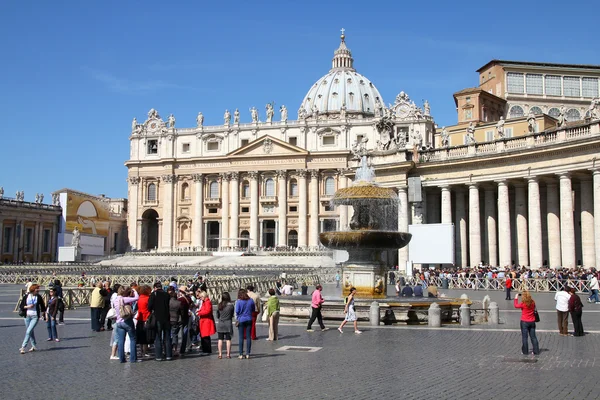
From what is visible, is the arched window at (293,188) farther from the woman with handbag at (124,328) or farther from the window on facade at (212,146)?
the woman with handbag at (124,328)

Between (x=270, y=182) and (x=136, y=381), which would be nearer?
(x=136, y=381)

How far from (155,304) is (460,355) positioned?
233 inches

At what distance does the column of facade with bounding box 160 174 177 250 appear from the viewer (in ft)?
315

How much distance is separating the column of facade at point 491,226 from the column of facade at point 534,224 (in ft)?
11.4

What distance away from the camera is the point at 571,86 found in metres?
67.1

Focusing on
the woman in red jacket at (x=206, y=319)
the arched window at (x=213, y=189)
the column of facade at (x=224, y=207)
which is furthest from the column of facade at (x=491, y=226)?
the arched window at (x=213, y=189)

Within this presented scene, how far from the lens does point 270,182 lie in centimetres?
9375

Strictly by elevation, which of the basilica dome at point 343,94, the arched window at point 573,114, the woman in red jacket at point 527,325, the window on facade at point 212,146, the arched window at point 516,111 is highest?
the basilica dome at point 343,94

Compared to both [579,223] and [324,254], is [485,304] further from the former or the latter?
[324,254]

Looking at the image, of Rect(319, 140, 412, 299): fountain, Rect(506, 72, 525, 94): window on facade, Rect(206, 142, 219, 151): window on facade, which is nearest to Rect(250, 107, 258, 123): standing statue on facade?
Rect(206, 142, 219, 151): window on facade

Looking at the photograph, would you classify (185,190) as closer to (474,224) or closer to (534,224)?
(474,224)

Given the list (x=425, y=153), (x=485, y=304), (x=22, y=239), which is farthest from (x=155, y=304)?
(x=22, y=239)

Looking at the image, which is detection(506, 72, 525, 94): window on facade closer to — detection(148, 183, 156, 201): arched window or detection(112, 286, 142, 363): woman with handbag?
detection(148, 183, 156, 201): arched window

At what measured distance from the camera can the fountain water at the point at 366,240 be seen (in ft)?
64.5
